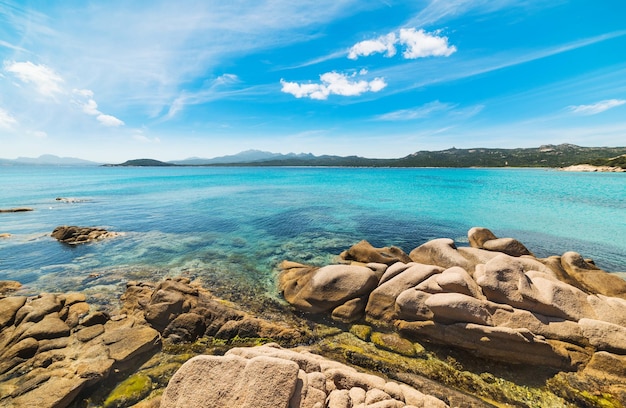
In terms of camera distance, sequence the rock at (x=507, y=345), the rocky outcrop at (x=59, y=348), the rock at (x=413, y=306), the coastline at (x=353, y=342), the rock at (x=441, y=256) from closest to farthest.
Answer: the coastline at (x=353, y=342)
the rocky outcrop at (x=59, y=348)
the rock at (x=507, y=345)
the rock at (x=413, y=306)
the rock at (x=441, y=256)

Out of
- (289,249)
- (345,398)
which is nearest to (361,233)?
(289,249)

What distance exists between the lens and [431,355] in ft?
32.1

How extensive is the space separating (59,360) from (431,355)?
46.4 feet

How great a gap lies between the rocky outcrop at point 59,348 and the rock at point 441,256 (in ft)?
50.5

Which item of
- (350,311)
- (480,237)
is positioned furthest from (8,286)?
(480,237)

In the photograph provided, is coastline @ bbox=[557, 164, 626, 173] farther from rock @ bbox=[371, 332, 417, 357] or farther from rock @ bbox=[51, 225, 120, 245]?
rock @ bbox=[51, 225, 120, 245]

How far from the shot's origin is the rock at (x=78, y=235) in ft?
78.7

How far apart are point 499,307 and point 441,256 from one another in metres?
5.22

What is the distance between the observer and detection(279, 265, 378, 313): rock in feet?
41.5

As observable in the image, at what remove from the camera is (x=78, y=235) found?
81.1 ft

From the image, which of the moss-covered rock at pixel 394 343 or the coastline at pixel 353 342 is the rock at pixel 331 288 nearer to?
the coastline at pixel 353 342

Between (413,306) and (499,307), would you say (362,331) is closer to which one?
(413,306)

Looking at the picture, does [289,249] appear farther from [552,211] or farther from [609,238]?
[552,211]

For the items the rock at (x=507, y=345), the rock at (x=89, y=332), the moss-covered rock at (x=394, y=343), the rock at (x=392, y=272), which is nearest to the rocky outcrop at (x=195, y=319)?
the rock at (x=89, y=332)
